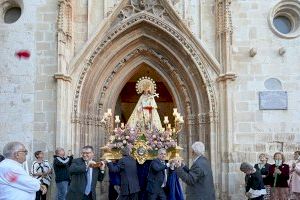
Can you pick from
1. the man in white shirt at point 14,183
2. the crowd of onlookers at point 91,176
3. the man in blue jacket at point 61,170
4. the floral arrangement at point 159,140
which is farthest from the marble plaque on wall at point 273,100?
the man in white shirt at point 14,183

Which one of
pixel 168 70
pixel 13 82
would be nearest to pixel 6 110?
pixel 13 82

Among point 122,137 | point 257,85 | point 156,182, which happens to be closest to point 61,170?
point 122,137

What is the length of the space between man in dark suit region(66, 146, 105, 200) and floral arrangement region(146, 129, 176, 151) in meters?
3.46

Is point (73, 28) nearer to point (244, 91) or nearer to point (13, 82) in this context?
point (13, 82)

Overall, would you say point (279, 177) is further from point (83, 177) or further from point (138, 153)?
point (83, 177)

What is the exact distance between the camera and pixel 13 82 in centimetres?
1177

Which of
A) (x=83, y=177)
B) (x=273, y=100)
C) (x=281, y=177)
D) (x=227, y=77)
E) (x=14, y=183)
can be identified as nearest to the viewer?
(x=14, y=183)

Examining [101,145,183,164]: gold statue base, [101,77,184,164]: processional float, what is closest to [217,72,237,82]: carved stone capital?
[101,77,184,164]: processional float

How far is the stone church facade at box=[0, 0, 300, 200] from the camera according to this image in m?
11.6

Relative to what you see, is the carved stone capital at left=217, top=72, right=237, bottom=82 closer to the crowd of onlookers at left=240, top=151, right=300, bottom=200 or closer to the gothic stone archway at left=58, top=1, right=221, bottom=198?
→ the gothic stone archway at left=58, top=1, right=221, bottom=198

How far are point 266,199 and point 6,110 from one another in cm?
646

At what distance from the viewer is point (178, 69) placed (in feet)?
41.1

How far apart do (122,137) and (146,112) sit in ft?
4.30

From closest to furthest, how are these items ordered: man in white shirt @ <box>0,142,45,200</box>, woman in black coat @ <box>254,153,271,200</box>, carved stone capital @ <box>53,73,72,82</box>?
man in white shirt @ <box>0,142,45,200</box>, woman in black coat @ <box>254,153,271,200</box>, carved stone capital @ <box>53,73,72,82</box>
